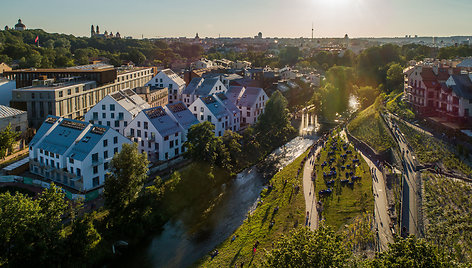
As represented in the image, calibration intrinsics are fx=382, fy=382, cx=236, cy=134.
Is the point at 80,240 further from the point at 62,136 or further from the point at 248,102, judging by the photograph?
the point at 248,102

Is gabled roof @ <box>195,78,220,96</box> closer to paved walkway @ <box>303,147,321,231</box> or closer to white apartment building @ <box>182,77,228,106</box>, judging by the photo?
white apartment building @ <box>182,77,228,106</box>

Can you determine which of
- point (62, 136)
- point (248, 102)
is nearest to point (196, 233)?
point (62, 136)

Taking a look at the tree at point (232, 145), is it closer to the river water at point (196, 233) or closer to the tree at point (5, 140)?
the river water at point (196, 233)

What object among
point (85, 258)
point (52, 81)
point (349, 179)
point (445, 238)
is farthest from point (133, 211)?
point (52, 81)

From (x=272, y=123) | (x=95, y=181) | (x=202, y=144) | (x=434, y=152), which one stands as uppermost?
(x=272, y=123)

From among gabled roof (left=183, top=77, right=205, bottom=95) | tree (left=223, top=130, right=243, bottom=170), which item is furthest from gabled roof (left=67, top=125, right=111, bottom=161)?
gabled roof (left=183, top=77, right=205, bottom=95)

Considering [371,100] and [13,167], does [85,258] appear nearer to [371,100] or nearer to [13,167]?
[13,167]
